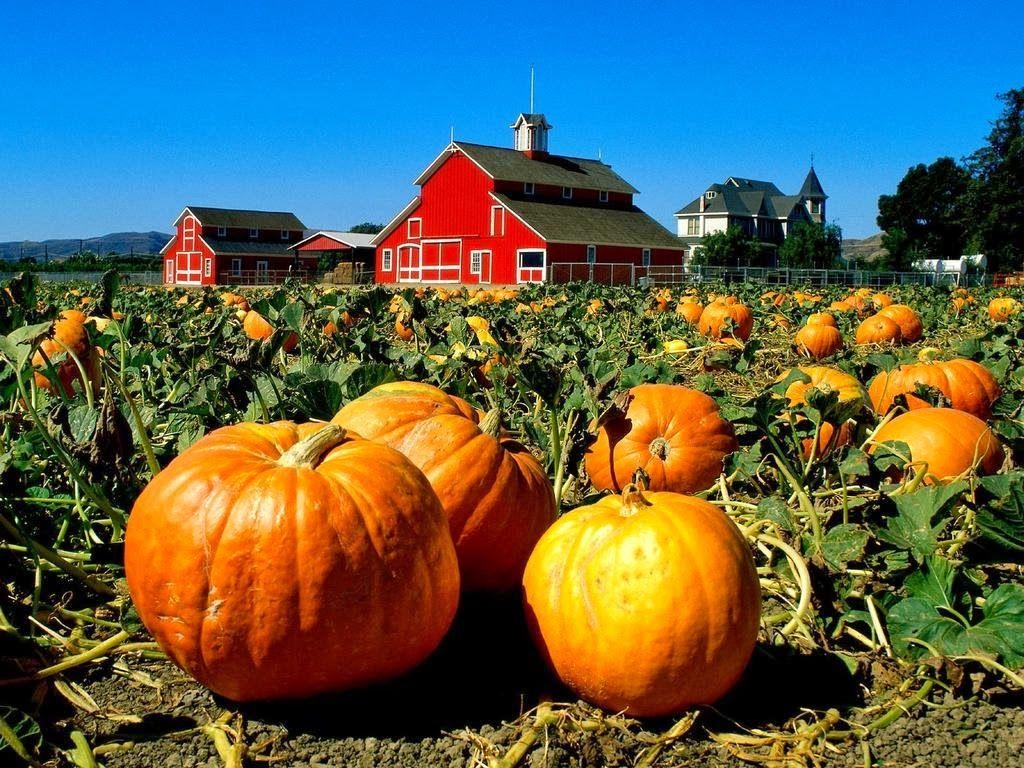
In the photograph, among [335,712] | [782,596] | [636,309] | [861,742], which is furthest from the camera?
[636,309]

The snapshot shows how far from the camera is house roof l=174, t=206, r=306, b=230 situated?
67312 millimetres

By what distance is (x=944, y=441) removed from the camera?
11.5 ft

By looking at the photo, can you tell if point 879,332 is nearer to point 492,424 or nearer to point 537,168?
point 492,424

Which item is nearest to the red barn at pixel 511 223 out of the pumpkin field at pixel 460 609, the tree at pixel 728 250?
the tree at pixel 728 250

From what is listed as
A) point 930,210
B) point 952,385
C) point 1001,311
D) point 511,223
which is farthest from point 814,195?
point 952,385

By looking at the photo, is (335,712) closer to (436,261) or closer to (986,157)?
(436,261)

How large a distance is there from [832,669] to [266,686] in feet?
4.47

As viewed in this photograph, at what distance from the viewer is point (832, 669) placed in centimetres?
238

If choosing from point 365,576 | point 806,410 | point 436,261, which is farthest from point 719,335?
point 436,261

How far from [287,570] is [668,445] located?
2.07 metres

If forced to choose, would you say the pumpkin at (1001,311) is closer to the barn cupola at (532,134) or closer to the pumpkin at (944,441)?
the pumpkin at (944,441)

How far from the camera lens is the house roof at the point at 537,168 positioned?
49781 millimetres

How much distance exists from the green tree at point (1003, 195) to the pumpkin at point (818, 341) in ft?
219

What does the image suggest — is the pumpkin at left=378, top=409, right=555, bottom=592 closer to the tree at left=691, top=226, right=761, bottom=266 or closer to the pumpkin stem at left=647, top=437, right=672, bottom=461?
the pumpkin stem at left=647, top=437, right=672, bottom=461
